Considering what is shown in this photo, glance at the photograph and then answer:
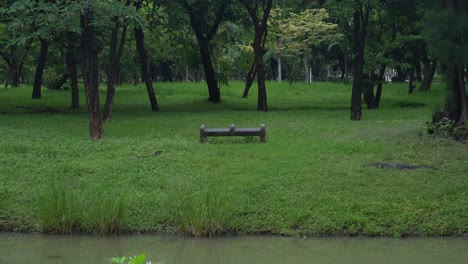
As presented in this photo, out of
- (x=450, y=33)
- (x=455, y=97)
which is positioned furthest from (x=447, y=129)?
(x=450, y=33)

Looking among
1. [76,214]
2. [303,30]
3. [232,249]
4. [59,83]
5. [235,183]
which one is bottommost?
[232,249]

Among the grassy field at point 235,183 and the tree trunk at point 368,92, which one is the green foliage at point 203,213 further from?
the tree trunk at point 368,92

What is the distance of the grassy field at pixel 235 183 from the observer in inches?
352

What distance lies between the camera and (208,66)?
1015 inches

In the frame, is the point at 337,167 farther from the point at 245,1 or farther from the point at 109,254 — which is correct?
the point at 245,1

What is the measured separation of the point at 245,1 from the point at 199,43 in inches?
140

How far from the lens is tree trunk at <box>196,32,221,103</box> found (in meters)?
24.5

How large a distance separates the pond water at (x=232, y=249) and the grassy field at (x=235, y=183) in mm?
236

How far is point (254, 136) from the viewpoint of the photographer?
14.0 metres

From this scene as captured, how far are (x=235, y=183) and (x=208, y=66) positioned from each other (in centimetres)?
1602

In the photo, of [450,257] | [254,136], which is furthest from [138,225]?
[254,136]

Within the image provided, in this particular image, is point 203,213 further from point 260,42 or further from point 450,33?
point 260,42

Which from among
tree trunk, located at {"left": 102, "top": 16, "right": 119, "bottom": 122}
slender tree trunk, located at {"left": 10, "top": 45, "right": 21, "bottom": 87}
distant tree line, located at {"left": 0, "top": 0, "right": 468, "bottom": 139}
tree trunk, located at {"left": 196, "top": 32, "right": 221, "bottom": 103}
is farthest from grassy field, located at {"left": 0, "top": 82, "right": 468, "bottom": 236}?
slender tree trunk, located at {"left": 10, "top": 45, "right": 21, "bottom": 87}

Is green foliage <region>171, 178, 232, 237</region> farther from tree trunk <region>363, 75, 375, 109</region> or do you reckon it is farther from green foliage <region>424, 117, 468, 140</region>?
tree trunk <region>363, 75, 375, 109</region>
